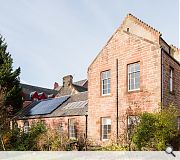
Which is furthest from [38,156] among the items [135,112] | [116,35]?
[116,35]

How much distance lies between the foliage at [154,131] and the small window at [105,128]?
657cm

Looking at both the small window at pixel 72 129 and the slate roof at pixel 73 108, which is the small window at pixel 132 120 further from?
the small window at pixel 72 129

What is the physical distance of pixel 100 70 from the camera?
24625 millimetres

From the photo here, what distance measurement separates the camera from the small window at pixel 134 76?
2161cm

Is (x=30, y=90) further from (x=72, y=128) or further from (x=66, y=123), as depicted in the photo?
(x=72, y=128)

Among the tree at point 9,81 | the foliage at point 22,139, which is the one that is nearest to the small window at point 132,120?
the foliage at point 22,139

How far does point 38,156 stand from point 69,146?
10094 mm

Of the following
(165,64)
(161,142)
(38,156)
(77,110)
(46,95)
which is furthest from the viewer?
(46,95)

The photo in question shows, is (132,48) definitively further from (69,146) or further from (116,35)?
(69,146)

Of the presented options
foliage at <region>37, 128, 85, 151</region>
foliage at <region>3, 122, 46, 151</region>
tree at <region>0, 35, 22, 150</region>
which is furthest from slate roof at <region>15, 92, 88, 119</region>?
foliage at <region>37, 128, 85, 151</region>

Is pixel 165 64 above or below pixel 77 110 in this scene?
above

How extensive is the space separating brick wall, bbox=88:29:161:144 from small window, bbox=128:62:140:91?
331 mm

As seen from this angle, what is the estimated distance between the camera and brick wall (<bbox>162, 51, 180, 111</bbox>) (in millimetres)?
20359

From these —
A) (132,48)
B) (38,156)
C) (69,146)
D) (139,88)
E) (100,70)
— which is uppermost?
(132,48)
